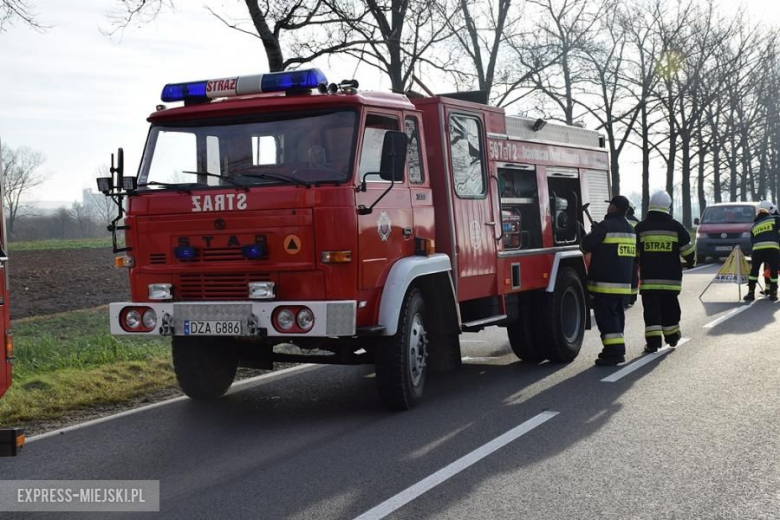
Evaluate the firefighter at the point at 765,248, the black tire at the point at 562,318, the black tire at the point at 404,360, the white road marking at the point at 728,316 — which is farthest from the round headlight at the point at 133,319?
the firefighter at the point at 765,248

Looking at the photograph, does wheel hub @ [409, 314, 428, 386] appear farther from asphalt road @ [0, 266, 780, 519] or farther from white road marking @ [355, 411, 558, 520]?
white road marking @ [355, 411, 558, 520]

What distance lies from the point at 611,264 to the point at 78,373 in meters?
5.65

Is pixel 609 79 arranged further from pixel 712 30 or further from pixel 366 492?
pixel 366 492

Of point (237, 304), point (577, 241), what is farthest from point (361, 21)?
point (237, 304)

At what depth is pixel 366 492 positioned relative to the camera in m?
5.41

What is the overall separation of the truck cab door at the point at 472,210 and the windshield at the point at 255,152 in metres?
1.61

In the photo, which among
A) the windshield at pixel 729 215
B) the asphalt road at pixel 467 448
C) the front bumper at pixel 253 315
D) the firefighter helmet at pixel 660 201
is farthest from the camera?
the windshield at pixel 729 215

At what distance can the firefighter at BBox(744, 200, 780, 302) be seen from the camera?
16.8m

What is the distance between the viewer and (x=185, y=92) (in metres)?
7.76

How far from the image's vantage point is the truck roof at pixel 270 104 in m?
7.36

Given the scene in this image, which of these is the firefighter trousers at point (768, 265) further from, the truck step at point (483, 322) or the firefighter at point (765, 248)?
the truck step at point (483, 322)

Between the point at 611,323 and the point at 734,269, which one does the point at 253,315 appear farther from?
the point at 734,269

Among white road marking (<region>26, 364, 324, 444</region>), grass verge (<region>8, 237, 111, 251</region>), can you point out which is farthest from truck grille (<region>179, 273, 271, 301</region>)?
grass verge (<region>8, 237, 111, 251</region>)

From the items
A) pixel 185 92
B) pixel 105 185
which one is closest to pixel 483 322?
pixel 185 92
